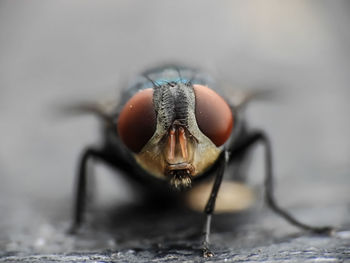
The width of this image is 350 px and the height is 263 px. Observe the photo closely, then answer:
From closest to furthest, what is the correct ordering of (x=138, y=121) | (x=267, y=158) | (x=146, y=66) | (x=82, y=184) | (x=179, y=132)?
(x=179, y=132)
(x=138, y=121)
(x=82, y=184)
(x=267, y=158)
(x=146, y=66)

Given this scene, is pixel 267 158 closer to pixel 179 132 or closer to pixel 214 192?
pixel 214 192

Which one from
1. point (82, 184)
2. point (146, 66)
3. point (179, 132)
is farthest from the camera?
point (146, 66)

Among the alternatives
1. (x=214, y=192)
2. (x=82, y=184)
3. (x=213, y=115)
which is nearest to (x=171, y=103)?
(x=213, y=115)

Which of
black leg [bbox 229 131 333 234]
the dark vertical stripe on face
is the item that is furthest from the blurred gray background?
the dark vertical stripe on face

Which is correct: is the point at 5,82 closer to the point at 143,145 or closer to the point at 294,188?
the point at 294,188

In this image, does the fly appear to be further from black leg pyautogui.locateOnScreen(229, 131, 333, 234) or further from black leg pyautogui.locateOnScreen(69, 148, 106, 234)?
black leg pyautogui.locateOnScreen(69, 148, 106, 234)

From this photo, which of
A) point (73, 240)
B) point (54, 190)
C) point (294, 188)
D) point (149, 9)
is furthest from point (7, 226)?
point (149, 9)

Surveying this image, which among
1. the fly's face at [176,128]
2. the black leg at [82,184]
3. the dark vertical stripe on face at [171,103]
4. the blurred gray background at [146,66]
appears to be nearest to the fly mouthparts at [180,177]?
the fly's face at [176,128]
